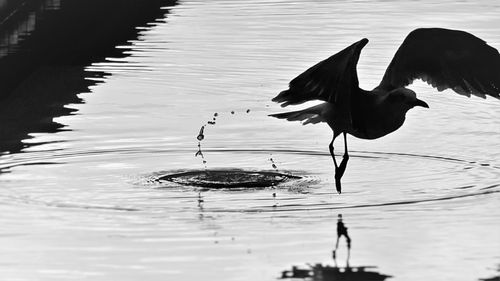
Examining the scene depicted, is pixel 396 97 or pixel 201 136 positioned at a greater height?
pixel 396 97

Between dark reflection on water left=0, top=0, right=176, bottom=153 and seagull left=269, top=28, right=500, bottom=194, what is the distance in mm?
3244

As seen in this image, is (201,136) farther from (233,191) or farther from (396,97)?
(396,97)

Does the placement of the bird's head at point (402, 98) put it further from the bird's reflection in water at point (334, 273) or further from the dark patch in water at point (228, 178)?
the bird's reflection in water at point (334, 273)

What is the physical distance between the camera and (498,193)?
14.9 m

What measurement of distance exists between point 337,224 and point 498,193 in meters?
1.91

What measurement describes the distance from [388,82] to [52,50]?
927 cm

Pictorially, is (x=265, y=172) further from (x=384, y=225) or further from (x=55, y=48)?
(x=55, y=48)

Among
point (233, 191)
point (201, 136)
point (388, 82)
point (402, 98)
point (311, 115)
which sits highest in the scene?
point (388, 82)

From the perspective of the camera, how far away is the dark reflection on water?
19312 mm

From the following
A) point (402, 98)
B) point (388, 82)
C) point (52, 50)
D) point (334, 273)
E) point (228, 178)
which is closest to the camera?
point (334, 273)

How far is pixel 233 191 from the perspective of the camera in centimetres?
1516

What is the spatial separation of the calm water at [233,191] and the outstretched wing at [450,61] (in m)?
0.69

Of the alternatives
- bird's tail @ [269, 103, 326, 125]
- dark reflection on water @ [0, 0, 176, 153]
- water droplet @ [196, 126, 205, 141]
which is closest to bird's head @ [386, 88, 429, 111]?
bird's tail @ [269, 103, 326, 125]

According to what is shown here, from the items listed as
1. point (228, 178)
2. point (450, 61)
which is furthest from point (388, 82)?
point (228, 178)
